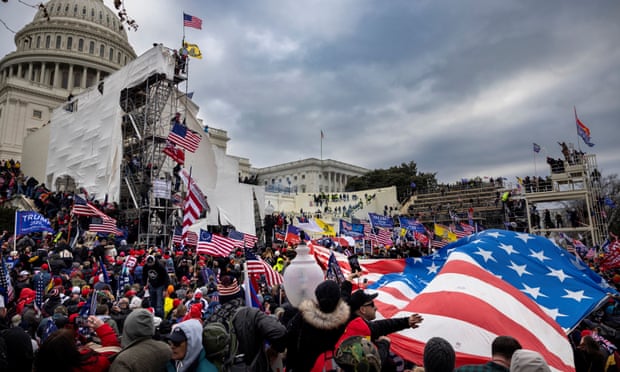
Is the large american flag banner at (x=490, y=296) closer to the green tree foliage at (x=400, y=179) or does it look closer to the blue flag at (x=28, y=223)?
the blue flag at (x=28, y=223)

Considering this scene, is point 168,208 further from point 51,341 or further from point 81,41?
point 81,41

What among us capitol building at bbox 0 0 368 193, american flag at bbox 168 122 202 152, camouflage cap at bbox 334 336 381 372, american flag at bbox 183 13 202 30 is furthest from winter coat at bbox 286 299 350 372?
us capitol building at bbox 0 0 368 193

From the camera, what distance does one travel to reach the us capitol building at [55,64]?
54312mm

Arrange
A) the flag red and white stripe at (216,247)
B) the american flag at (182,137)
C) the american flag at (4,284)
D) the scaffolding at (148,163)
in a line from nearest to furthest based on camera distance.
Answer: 1. the american flag at (4,284)
2. the flag red and white stripe at (216,247)
3. the american flag at (182,137)
4. the scaffolding at (148,163)

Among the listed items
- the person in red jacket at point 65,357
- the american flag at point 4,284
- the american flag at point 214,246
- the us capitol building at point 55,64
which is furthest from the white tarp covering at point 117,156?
the us capitol building at point 55,64

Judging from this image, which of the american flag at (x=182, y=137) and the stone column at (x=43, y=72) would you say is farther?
the stone column at (x=43, y=72)

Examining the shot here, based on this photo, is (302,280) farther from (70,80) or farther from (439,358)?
(70,80)

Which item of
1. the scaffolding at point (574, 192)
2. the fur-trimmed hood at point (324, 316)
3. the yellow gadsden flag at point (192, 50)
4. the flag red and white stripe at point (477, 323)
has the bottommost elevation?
the flag red and white stripe at point (477, 323)

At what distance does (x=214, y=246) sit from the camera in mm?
11305

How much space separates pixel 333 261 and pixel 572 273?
5.10 m

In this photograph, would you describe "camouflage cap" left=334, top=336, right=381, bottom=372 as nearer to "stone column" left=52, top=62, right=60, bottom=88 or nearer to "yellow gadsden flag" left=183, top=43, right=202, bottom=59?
"yellow gadsden flag" left=183, top=43, right=202, bottom=59

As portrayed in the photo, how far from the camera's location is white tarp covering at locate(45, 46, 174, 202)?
2442 cm

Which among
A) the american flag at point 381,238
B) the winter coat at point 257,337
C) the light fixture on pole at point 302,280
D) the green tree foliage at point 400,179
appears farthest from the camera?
the green tree foliage at point 400,179

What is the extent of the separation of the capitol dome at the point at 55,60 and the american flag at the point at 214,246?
57.7 metres
